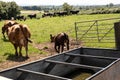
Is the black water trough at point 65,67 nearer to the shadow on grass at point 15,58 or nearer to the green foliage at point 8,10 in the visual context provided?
the shadow on grass at point 15,58

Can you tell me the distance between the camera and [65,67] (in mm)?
5387

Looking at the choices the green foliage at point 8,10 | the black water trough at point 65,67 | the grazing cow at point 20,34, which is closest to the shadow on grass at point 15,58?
the grazing cow at point 20,34

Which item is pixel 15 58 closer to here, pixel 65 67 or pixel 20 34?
pixel 20 34

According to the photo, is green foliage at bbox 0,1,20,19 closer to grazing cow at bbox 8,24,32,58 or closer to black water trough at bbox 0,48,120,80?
grazing cow at bbox 8,24,32,58

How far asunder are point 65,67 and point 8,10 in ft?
200

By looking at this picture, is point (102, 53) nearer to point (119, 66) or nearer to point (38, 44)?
point (119, 66)

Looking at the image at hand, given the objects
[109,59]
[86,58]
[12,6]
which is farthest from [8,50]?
[12,6]

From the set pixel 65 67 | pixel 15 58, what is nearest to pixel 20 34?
pixel 15 58

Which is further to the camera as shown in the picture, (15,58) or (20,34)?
(15,58)

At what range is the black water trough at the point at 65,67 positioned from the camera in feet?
13.2

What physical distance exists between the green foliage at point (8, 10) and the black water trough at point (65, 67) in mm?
54694

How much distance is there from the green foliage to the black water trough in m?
54.7

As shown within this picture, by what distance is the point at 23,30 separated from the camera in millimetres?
10758

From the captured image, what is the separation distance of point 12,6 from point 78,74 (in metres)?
63.6
